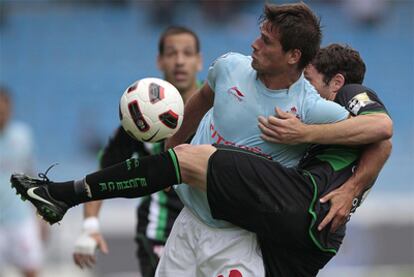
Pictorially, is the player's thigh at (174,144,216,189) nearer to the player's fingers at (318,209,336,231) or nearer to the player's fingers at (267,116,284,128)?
the player's fingers at (267,116,284,128)

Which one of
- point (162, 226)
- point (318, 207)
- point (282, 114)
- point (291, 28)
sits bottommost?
point (162, 226)

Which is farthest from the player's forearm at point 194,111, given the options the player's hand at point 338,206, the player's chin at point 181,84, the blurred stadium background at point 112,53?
the blurred stadium background at point 112,53

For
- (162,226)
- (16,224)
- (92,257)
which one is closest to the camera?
(92,257)

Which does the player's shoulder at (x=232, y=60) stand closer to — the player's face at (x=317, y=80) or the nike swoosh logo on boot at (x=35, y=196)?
the player's face at (x=317, y=80)

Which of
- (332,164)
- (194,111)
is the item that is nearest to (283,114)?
(332,164)

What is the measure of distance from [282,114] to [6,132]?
7.25 metres

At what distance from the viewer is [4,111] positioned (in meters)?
11.8

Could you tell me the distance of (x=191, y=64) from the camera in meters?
7.97

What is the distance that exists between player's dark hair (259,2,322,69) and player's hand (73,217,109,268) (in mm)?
2379

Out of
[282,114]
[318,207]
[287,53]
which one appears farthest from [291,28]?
[318,207]

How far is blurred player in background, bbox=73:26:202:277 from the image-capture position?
24.7 ft

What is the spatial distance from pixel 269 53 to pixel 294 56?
15 centimetres

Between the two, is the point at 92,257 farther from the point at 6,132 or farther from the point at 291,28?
the point at 6,132

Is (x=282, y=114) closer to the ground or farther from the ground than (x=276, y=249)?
farther from the ground
